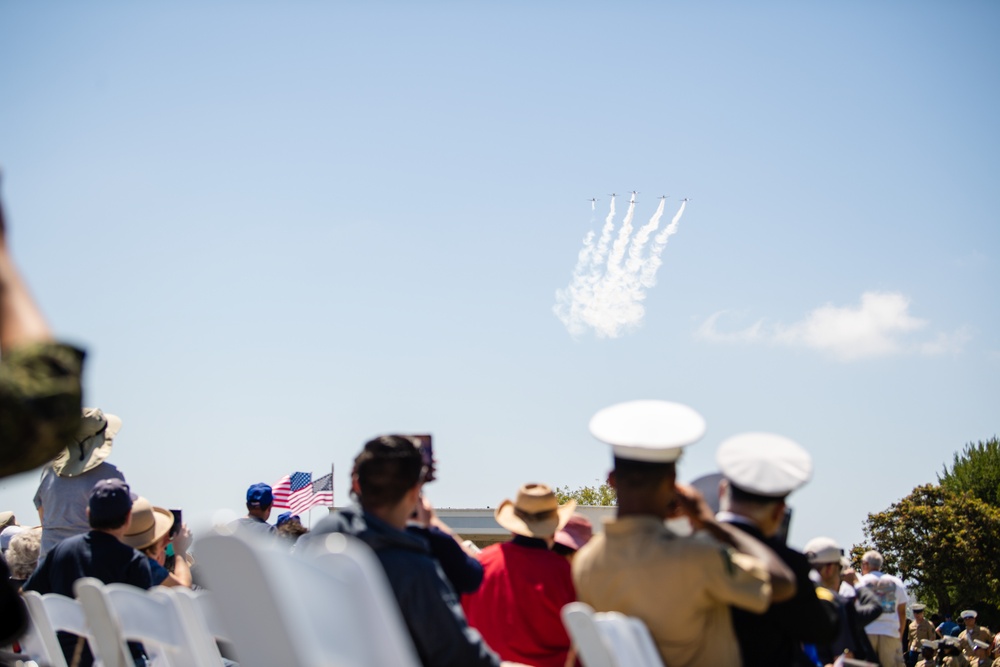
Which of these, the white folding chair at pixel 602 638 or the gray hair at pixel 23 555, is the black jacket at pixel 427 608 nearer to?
the white folding chair at pixel 602 638

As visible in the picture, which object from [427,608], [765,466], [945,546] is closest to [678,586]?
[765,466]

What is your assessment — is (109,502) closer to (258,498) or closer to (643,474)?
(258,498)

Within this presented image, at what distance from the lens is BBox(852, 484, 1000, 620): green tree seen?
2330 inches

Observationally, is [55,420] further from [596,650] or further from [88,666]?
[88,666]

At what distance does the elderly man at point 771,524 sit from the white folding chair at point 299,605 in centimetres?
220

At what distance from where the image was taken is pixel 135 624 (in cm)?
361

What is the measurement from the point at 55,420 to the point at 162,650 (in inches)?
88.8

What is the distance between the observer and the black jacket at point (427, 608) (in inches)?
142

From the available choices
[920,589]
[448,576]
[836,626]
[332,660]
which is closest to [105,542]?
[448,576]

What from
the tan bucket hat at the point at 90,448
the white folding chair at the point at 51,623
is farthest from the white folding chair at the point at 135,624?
the tan bucket hat at the point at 90,448

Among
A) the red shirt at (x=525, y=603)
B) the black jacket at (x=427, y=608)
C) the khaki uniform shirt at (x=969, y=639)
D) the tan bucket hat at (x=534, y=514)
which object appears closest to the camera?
the black jacket at (x=427, y=608)

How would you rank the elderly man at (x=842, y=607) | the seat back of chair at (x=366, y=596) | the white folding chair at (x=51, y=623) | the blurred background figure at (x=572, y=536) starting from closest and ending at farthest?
the seat back of chair at (x=366, y=596) → the white folding chair at (x=51, y=623) → the blurred background figure at (x=572, y=536) → the elderly man at (x=842, y=607)

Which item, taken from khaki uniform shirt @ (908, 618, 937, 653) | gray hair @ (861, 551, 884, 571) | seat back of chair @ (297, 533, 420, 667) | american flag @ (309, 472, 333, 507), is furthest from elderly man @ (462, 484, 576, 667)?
american flag @ (309, 472, 333, 507)

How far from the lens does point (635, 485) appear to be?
12.3 feet
